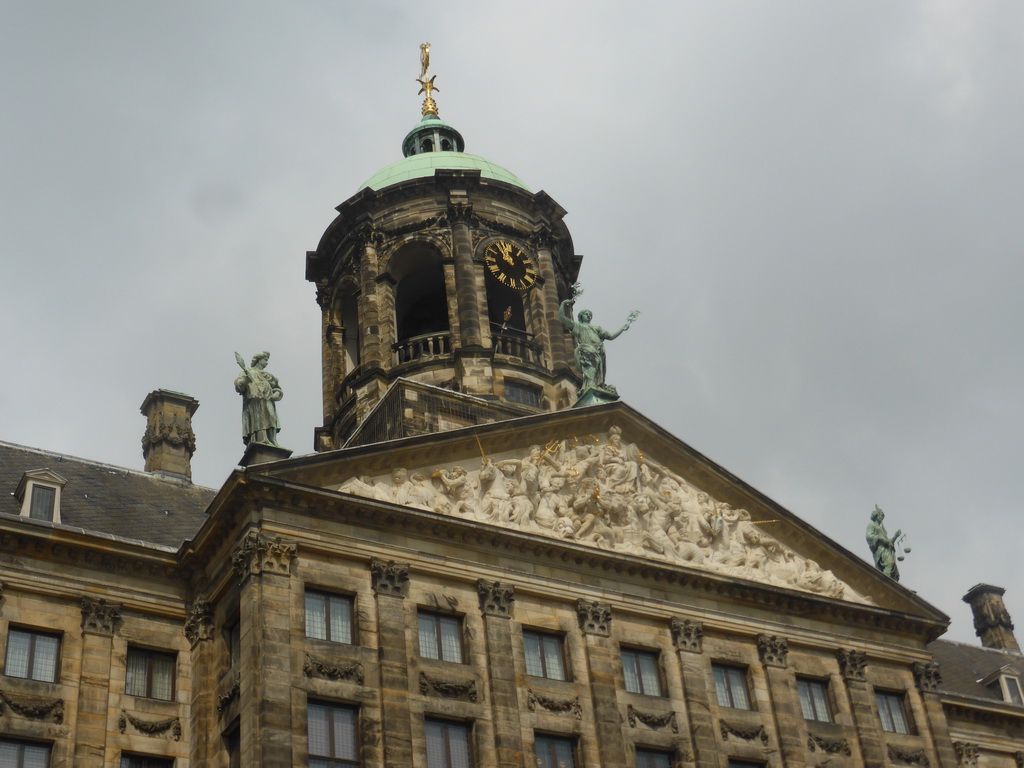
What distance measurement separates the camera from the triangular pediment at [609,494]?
29.0 metres

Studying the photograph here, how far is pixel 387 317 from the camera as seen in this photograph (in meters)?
37.5

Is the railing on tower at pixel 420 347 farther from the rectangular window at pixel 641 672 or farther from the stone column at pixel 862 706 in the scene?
the stone column at pixel 862 706

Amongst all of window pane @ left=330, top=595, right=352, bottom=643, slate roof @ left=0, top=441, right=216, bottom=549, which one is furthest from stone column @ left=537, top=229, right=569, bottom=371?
window pane @ left=330, top=595, right=352, bottom=643

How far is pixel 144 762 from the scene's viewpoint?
26703 millimetres

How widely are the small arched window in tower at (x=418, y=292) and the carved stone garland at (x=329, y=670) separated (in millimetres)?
14135

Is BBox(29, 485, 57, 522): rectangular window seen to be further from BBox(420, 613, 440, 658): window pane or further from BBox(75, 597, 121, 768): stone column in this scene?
BBox(420, 613, 440, 658): window pane

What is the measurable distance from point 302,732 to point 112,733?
4.00 meters

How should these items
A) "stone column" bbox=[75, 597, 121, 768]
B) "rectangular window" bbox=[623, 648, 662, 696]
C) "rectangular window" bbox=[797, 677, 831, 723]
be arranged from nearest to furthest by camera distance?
"stone column" bbox=[75, 597, 121, 768], "rectangular window" bbox=[623, 648, 662, 696], "rectangular window" bbox=[797, 677, 831, 723]

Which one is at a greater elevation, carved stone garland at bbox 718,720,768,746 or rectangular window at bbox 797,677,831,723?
rectangular window at bbox 797,677,831,723

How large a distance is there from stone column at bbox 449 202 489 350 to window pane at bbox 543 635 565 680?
9.26 metres

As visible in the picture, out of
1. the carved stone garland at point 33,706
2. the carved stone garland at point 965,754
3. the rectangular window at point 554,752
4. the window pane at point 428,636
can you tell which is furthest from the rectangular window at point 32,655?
the carved stone garland at point 965,754

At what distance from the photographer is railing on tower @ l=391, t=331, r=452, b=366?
37188mm

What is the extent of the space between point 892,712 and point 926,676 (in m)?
1.34

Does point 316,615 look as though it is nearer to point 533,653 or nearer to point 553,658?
point 533,653
